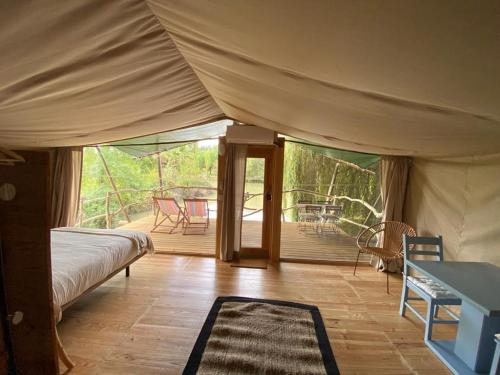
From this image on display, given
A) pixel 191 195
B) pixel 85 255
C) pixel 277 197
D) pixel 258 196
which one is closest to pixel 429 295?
pixel 277 197

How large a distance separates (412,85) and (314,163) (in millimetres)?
4097

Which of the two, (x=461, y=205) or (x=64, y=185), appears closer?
(x=461, y=205)

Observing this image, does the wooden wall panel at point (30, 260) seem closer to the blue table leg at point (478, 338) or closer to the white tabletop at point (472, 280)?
the white tabletop at point (472, 280)

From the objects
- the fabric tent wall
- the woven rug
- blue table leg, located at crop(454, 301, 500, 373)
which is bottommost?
the woven rug

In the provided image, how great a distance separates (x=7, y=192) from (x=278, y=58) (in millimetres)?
1677

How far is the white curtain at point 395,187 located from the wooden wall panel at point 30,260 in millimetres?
4032

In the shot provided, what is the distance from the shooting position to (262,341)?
2.12 meters

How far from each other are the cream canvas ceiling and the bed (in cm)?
128

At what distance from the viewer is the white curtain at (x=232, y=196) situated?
3961mm

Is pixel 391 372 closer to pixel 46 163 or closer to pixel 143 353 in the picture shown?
pixel 143 353

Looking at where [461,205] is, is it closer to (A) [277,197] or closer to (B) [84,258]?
(A) [277,197]

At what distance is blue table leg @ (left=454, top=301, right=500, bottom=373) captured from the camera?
5.88 ft

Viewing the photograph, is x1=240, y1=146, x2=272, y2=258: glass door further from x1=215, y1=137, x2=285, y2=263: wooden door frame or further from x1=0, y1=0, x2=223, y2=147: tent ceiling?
x1=0, y1=0, x2=223, y2=147: tent ceiling

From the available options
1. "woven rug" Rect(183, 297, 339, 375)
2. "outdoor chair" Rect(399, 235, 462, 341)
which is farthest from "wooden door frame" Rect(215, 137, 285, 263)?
"outdoor chair" Rect(399, 235, 462, 341)
